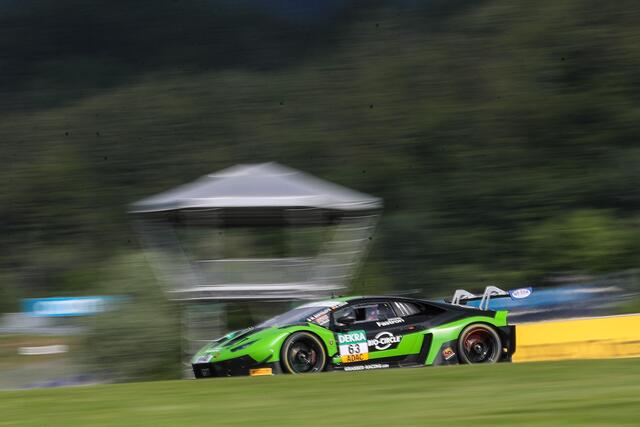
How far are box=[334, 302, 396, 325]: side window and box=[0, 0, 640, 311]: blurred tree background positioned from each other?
63.8 feet

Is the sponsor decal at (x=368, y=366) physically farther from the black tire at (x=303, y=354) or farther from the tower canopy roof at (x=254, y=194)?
the tower canopy roof at (x=254, y=194)

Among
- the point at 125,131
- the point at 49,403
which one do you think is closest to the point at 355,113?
the point at 125,131

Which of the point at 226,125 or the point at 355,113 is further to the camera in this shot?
the point at 226,125

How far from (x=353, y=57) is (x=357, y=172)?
8.50 meters

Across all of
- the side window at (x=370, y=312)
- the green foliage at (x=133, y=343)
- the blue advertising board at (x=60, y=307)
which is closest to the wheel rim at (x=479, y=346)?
the side window at (x=370, y=312)

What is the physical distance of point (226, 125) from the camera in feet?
158

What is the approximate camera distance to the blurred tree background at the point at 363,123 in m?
37.2

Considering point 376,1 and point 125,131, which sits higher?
point 376,1

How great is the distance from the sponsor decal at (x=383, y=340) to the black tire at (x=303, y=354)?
0.65 meters

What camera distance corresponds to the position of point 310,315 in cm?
1238

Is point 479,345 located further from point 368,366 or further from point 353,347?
point 353,347

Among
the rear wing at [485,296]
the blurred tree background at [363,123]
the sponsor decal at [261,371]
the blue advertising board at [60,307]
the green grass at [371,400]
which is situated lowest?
the green grass at [371,400]

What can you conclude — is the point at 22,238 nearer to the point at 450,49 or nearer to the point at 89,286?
the point at 89,286

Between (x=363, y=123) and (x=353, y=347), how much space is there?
3129 centimetres
